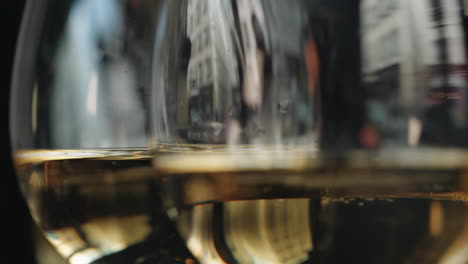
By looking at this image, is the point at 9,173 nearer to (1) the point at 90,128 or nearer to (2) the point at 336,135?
(1) the point at 90,128

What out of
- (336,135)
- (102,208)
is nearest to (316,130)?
(336,135)

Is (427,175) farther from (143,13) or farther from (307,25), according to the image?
(143,13)

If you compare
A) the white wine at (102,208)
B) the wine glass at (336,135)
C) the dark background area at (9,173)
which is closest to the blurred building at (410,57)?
the wine glass at (336,135)

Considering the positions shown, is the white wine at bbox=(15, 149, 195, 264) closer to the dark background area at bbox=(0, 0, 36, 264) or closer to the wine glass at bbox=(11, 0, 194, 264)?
the wine glass at bbox=(11, 0, 194, 264)

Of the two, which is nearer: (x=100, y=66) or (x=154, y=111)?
(x=154, y=111)

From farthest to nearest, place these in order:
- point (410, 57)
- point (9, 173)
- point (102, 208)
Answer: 1. point (9, 173)
2. point (102, 208)
3. point (410, 57)

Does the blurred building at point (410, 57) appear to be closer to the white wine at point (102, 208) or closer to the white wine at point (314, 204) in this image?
the white wine at point (314, 204)

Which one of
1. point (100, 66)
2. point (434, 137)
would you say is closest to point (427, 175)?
point (434, 137)
